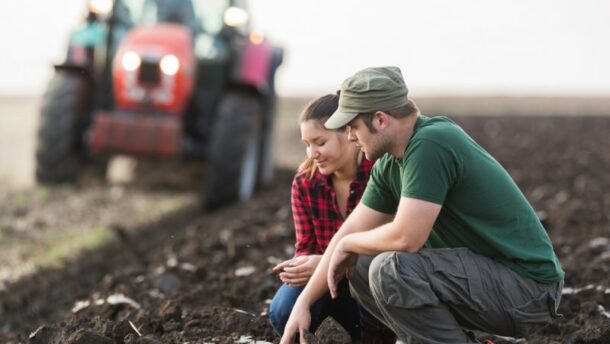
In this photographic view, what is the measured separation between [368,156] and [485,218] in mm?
457

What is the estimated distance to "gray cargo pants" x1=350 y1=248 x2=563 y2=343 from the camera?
3.15m

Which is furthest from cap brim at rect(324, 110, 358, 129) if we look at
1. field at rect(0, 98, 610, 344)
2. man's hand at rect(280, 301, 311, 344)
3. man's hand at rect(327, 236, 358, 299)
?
field at rect(0, 98, 610, 344)

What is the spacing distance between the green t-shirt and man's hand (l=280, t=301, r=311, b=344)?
0.47 m

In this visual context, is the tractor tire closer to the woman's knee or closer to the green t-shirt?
the woman's knee

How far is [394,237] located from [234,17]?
21.2ft

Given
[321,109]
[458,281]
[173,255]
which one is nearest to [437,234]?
[458,281]

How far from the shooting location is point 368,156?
10.4 ft

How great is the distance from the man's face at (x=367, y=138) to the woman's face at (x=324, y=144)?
324 mm

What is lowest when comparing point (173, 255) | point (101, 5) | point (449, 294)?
point (173, 255)

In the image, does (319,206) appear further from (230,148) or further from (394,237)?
(230,148)

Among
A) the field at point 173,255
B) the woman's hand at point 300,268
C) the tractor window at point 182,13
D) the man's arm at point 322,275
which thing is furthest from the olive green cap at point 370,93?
the tractor window at point 182,13

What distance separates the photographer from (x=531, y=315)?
327cm

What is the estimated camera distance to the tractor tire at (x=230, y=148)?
27.7 ft

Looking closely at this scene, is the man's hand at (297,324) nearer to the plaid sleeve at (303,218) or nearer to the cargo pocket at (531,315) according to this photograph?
the plaid sleeve at (303,218)
